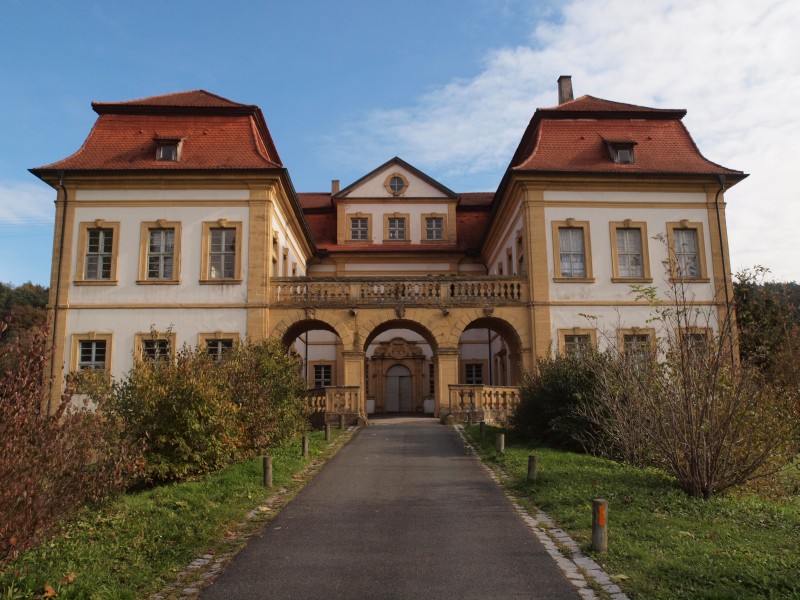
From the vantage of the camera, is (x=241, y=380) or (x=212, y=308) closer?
(x=241, y=380)

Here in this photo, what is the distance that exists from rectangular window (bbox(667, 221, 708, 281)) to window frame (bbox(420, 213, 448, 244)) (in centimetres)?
1299

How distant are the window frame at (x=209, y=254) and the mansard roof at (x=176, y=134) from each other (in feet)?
6.66

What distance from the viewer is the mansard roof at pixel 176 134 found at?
24078mm

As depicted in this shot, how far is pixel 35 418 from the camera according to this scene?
242 inches

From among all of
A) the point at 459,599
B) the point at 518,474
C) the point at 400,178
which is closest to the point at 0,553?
the point at 459,599

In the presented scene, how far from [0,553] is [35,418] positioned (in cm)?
114

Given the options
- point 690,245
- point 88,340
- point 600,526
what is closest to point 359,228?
point 88,340

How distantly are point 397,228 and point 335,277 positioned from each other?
464 inches

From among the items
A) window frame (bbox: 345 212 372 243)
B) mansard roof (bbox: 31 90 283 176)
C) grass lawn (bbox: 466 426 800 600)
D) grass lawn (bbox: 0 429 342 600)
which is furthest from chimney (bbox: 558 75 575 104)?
grass lawn (bbox: 0 429 342 600)

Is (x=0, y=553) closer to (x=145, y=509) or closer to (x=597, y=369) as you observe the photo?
(x=145, y=509)

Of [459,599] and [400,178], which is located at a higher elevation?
[400,178]

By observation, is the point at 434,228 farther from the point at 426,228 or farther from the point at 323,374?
the point at 323,374

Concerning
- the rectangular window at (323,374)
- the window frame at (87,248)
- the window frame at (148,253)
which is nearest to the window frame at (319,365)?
the rectangular window at (323,374)

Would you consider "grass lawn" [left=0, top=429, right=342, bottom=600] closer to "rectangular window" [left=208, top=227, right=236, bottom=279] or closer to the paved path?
the paved path
